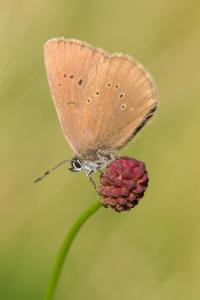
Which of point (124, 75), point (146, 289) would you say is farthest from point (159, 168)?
point (124, 75)

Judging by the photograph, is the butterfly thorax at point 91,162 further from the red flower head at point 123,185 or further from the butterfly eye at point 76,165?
the red flower head at point 123,185

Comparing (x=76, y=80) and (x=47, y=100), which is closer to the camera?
(x=76, y=80)

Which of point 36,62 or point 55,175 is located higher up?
point 36,62

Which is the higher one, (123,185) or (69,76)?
(69,76)

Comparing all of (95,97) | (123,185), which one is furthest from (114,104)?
(123,185)

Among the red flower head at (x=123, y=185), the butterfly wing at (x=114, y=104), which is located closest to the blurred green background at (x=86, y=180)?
the butterfly wing at (x=114, y=104)

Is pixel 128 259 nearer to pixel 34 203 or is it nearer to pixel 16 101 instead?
pixel 34 203

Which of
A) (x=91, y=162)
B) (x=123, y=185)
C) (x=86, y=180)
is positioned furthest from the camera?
(x=86, y=180)

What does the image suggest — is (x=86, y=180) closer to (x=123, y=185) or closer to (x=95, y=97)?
(x=95, y=97)
